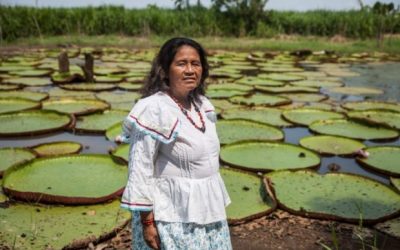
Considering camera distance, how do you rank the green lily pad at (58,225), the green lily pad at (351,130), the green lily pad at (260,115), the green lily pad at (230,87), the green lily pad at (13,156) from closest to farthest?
1. the green lily pad at (58,225)
2. the green lily pad at (13,156)
3. the green lily pad at (351,130)
4. the green lily pad at (260,115)
5. the green lily pad at (230,87)

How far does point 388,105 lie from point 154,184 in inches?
209

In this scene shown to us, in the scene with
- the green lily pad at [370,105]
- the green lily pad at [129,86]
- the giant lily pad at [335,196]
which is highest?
the green lily pad at [129,86]

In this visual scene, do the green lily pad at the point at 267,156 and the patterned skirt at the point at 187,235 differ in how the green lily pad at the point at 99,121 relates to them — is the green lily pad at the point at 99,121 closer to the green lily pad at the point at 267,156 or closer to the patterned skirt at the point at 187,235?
the green lily pad at the point at 267,156

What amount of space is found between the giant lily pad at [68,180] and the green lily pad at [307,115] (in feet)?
8.12

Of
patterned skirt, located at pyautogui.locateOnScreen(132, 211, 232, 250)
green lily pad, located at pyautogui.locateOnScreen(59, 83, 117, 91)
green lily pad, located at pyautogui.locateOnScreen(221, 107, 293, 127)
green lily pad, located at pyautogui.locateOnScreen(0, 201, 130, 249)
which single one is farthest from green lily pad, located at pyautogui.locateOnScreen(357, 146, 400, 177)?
green lily pad, located at pyautogui.locateOnScreen(59, 83, 117, 91)

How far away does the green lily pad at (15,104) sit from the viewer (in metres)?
5.18

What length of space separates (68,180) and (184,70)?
1935 mm

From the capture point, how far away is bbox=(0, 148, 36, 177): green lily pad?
3.49 meters

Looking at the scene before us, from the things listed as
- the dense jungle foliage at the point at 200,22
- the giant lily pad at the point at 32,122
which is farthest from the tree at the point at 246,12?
the giant lily pad at the point at 32,122

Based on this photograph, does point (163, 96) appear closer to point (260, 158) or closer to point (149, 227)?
point (149, 227)

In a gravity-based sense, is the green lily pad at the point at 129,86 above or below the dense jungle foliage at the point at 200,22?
below

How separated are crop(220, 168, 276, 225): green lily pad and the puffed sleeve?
1312mm

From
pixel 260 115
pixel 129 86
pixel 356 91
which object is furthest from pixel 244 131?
pixel 356 91

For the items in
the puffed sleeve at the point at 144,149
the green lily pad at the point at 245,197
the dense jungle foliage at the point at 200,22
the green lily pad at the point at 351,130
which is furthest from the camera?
the dense jungle foliage at the point at 200,22
